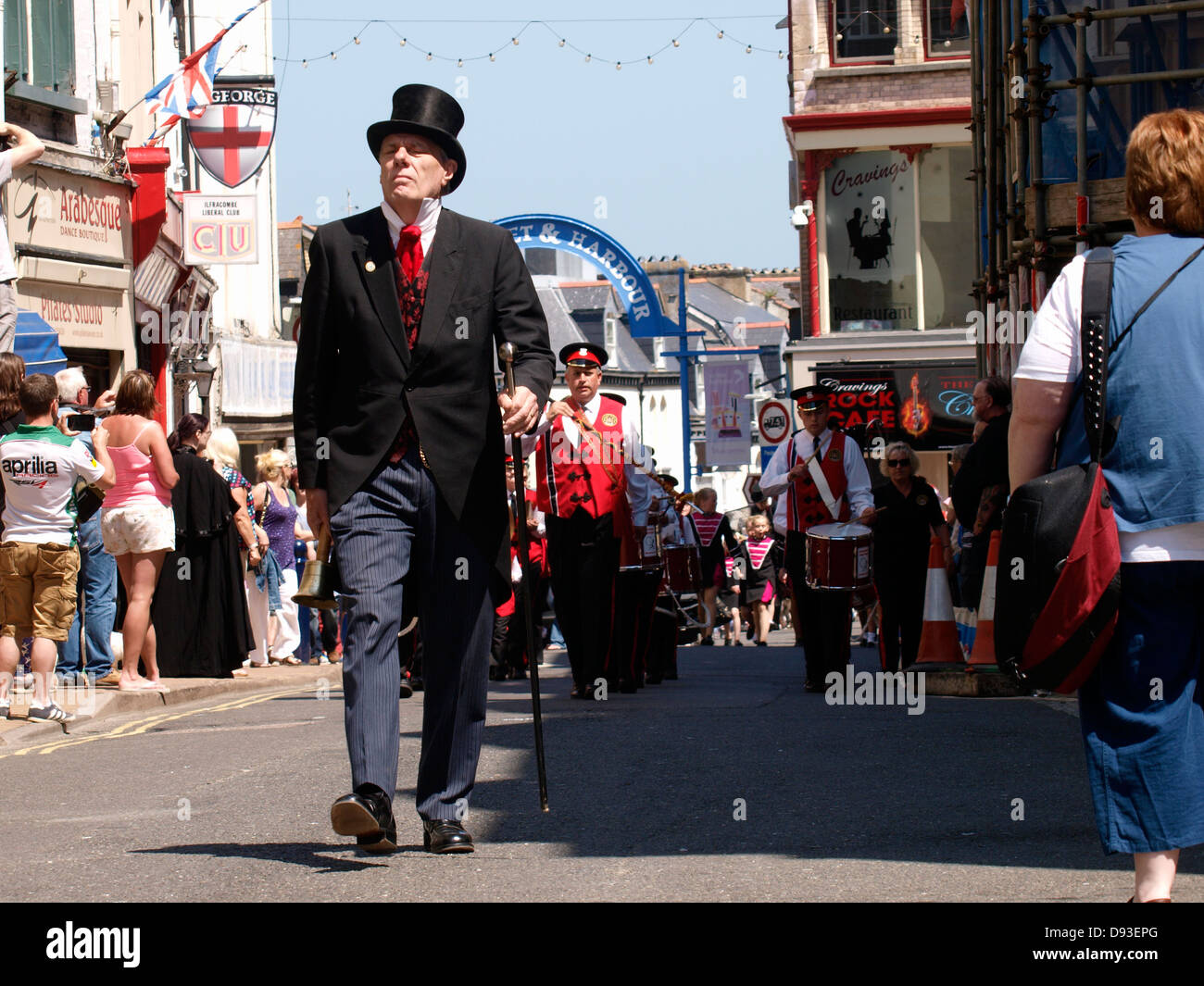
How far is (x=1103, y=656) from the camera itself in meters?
4.26

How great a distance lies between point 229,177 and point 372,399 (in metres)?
17.8

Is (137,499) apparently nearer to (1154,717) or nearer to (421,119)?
(421,119)

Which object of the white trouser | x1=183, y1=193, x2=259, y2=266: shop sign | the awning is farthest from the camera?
x1=183, y1=193, x2=259, y2=266: shop sign

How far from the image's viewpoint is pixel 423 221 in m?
5.86

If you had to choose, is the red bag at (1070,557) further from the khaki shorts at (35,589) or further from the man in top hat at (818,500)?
the man in top hat at (818,500)

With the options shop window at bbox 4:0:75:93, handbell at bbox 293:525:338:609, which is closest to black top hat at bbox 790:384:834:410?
handbell at bbox 293:525:338:609

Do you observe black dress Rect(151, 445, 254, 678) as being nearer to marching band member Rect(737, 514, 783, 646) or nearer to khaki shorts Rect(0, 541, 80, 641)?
khaki shorts Rect(0, 541, 80, 641)

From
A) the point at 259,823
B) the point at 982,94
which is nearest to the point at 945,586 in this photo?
the point at 259,823

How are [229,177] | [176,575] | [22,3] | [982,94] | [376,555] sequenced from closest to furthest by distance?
[376,555] → [176,575] → [22,3] → [982,94] → [229,177]

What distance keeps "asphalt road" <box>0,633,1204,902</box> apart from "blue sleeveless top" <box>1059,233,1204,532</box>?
119 cm

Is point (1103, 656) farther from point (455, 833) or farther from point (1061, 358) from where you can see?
point (455, 833)

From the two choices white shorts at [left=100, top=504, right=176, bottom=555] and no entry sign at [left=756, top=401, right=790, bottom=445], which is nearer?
white shorts at [left=100, top=504, right=176, bottom=555]

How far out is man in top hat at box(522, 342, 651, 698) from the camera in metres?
11.6
